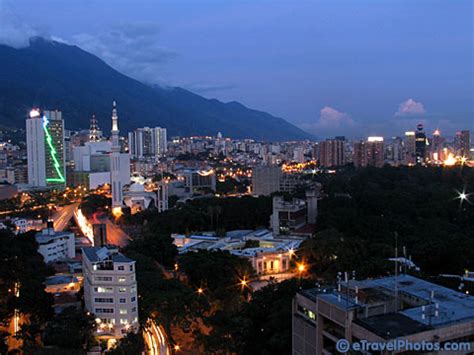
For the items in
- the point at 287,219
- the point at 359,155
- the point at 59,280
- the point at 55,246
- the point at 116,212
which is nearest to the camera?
the point at 59,280

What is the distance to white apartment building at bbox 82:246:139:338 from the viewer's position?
28.7 feet

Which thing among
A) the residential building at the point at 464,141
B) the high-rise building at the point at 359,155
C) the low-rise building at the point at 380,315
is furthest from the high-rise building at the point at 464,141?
the low-rise building at the point at 380,315

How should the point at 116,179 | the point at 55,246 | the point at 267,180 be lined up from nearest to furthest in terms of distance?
1. the point at 55,246
2. the point at 116,179
3. the point at 267,180

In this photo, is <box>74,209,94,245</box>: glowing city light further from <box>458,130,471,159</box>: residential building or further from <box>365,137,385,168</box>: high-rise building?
<box>458,130,471,159</box>: residential building

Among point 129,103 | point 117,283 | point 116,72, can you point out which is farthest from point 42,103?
point 117,283

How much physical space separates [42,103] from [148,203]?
145 ft

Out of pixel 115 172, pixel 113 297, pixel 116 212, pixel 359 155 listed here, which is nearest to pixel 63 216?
pixel 116 212

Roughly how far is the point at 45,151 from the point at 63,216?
426 inches

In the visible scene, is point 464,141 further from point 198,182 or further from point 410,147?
point 198,182

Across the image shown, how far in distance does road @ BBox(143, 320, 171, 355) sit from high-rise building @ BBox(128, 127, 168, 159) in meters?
49.1

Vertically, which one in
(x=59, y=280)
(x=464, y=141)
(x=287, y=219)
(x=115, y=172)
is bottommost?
(x=59, y=280)

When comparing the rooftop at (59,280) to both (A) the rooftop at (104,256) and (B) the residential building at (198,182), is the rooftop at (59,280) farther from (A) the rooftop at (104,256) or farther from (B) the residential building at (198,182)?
(B) the residential building at (198,182)

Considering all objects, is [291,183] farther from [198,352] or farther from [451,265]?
[198,352]

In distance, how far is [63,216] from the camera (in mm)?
24844
